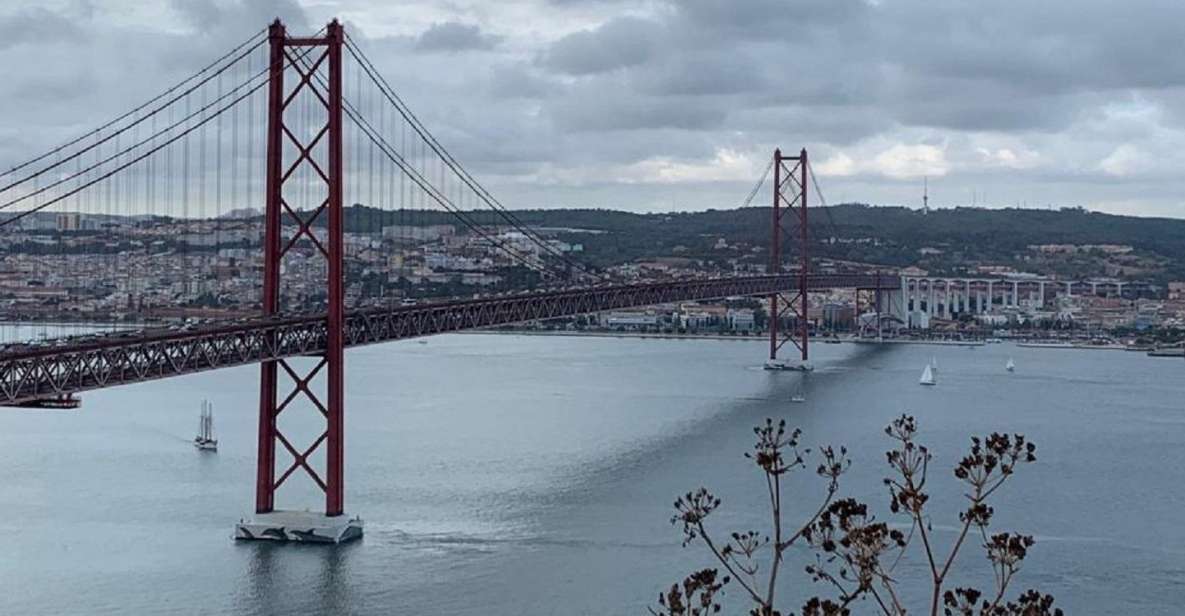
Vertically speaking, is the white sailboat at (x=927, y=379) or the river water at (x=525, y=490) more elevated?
the white sailboat at (x=927, y=379)

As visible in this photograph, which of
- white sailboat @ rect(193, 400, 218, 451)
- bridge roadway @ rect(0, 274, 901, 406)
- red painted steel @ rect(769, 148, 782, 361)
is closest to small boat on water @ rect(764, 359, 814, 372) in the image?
red painted steel @ rect(769, 148, 782, 361)

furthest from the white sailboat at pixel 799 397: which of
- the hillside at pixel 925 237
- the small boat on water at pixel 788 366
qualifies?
the hillside at pixel 925 237

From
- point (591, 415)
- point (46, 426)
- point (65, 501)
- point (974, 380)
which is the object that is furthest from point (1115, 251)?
point (65, 501)

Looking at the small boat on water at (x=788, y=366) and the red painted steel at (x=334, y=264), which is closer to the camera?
the red painted steel at (x=334, y=264)

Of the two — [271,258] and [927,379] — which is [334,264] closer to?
[271,258]

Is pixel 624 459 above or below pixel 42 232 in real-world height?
below

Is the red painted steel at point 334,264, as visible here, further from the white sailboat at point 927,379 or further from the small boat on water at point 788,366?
the small boat on water at point 788,366

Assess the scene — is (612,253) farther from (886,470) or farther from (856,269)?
(886,470)

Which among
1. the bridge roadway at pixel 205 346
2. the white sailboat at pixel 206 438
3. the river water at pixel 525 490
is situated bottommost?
the river water at pixel 525 490
